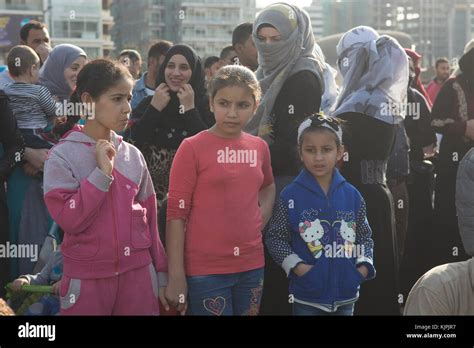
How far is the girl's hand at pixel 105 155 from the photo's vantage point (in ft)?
8.67

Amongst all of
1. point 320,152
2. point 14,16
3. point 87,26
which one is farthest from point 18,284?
point 14,16

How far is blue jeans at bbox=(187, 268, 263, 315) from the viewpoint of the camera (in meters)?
2.89

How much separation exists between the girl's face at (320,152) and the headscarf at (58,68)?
77.6 inches

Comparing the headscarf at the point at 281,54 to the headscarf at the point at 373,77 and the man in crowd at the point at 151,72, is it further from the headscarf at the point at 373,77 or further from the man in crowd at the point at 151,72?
the man in crowd at the point at 151,72

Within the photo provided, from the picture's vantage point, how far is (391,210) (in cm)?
375

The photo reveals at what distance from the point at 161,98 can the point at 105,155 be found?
1096 mm

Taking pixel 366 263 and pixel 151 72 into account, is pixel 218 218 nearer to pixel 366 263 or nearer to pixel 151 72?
pixel 366 263

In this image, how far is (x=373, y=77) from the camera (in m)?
3.85

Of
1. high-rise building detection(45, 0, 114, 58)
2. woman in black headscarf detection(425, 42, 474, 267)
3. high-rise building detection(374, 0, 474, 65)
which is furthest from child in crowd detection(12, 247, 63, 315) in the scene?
high-rise building detection(45, 0, 114, 58)

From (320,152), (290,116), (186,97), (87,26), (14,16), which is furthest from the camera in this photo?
(14,16)

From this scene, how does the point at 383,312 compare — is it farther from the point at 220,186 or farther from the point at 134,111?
the point at 134,111

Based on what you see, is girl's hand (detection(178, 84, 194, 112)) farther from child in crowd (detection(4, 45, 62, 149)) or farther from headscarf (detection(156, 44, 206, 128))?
child in crowd (detection(4, 45, 62, 149))

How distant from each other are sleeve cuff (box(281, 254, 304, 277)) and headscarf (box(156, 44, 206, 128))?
1.02m
